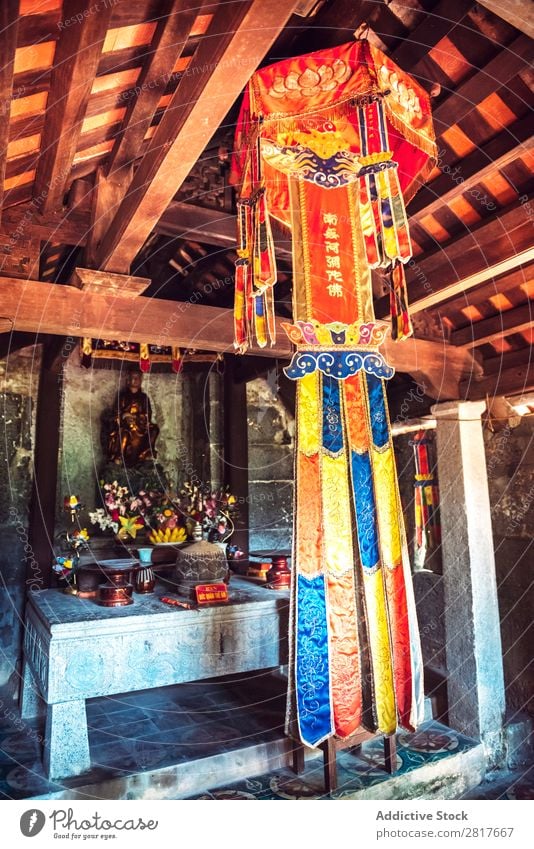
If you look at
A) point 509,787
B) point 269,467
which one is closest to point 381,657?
point 509,787

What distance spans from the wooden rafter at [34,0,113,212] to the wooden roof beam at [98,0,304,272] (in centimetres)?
31

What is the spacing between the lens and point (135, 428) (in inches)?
277

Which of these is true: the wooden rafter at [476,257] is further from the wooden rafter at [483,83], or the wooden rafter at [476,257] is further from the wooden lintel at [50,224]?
the wooden lintel at [50,224]

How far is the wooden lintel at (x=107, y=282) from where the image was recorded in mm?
2969

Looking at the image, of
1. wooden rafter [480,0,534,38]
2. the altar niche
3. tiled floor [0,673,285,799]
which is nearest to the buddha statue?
the altar niche

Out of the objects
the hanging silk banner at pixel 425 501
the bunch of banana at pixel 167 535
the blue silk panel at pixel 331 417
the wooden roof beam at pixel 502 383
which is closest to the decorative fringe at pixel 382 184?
the blue silk panel at pixel 331 417

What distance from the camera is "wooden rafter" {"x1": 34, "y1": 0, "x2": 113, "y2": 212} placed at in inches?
67.4

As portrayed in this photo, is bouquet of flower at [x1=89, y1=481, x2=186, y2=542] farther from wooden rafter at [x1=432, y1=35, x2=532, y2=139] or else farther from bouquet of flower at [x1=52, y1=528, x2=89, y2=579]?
wooden rafter at [x1=432, y1=35, x2=532, y2=139]

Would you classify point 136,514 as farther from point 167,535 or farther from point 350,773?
point 350,773

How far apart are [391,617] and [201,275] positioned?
16.9 feet

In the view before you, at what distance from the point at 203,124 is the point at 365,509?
2.26 meters

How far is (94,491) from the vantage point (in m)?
6.88

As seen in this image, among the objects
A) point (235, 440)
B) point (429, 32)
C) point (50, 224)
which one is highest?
point (429, 32)

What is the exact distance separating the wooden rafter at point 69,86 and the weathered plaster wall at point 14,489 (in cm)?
324
